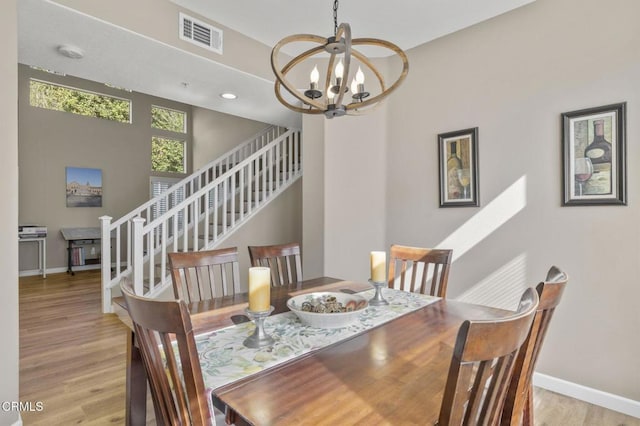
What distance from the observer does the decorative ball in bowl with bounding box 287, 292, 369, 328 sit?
4.32 feet

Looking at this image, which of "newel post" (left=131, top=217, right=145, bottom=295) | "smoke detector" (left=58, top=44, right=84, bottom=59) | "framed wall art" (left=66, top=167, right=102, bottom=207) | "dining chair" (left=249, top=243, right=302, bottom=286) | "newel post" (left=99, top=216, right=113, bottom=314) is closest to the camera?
"dining chair" (left=249, top=243, right=302, bottom=286)

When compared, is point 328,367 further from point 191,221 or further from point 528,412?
point 191,221

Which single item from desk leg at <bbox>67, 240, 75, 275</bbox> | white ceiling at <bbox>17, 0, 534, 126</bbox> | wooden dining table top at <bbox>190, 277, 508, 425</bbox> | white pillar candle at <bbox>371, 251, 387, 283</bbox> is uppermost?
white ceiling at <bbox>17, 0, 534, 126</bbox>

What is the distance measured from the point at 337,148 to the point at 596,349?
2.47 meters

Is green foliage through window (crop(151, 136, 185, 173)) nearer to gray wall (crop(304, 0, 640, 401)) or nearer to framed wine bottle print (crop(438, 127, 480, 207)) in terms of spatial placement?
gray wall (crop(304, 0, 640, 401))

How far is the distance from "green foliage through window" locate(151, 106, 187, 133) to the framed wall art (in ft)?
5.19

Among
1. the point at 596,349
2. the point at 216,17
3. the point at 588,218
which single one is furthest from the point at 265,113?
the point at 596,349

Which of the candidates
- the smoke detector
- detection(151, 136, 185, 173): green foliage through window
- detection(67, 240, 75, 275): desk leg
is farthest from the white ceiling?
detection(151, 136, 185, 173): green foliage through window

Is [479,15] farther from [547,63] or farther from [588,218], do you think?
[588,218]

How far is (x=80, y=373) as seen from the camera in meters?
2.44

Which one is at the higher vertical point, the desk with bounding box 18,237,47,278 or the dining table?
the dining table

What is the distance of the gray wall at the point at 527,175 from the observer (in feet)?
6.70

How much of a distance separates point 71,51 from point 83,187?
15.8 ft

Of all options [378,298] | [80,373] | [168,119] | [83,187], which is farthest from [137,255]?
[168,119]
